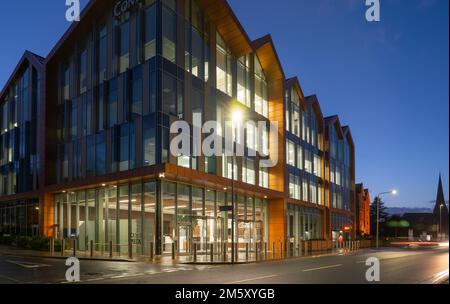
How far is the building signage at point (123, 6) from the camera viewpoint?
110 feet

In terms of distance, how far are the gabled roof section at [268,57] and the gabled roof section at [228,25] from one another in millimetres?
1931

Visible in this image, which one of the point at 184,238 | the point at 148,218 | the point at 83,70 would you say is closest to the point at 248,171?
the point at 184,238

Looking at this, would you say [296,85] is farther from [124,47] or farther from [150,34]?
[150,34]

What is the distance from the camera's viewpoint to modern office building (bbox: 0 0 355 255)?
30922 mm

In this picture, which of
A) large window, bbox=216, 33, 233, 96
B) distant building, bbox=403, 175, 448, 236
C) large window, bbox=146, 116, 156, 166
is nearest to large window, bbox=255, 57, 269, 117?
large window, bbox=216, 33, 233, 96

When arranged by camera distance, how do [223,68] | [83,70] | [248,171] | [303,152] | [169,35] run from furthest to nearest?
[303,152], [248,171], [83,70], [223,68], [169,35]

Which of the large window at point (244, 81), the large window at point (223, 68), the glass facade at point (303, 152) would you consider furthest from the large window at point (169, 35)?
the glass facade at point (303, 152)

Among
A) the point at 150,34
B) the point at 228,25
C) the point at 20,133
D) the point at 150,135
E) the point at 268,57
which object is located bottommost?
the point at 150,135

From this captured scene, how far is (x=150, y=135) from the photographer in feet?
100

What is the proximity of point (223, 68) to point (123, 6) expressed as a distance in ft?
→ 30.8

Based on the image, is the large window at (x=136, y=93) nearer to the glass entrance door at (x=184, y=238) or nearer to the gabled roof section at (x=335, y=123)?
the glass entrance door at (x=184, y=238)

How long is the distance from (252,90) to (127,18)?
533 inches

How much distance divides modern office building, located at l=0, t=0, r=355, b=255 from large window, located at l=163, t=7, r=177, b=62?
112 millimetres
